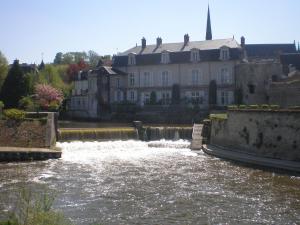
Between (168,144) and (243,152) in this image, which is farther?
(168,144)

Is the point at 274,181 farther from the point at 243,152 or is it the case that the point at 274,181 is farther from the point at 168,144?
the point at 168,144

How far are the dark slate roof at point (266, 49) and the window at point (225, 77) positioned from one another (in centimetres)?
1588

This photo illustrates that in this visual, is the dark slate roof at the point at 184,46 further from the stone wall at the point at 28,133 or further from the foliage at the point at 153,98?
the stone wall at the point at 28,133

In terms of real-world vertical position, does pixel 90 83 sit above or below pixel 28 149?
above

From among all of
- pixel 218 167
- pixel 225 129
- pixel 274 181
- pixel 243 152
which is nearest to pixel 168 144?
pixel 225 129

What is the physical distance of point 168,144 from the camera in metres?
34.4

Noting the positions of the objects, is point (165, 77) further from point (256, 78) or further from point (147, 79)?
point (256, 78)

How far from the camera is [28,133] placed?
102 ft

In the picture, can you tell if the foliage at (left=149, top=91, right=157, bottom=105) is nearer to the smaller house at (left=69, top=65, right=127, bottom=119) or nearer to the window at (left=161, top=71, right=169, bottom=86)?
the window at (left=161, top=71, right=169, bottom=86)

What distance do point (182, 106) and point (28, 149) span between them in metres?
23.9

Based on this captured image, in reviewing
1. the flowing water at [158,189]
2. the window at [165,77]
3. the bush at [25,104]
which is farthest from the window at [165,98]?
the flowing water at [158,189]

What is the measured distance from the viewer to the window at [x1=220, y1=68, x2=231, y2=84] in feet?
160

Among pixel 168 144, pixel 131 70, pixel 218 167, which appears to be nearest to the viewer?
pixel 218 167

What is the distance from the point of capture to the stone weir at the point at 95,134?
35281 mm
